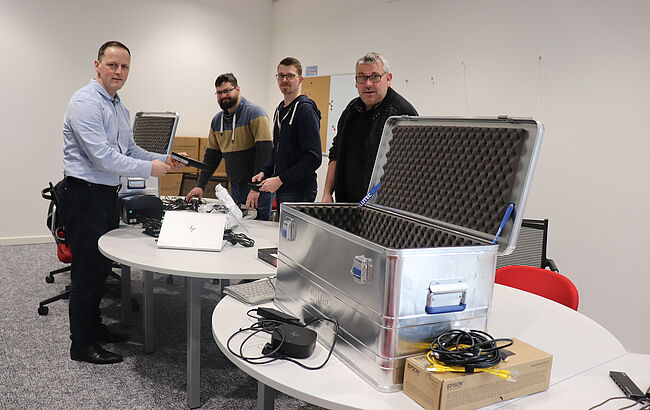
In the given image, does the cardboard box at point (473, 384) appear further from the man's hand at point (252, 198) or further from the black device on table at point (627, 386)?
the man's hand at point (252, 198)

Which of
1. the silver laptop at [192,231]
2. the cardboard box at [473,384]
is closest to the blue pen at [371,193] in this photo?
the cardboard box at [473,384]

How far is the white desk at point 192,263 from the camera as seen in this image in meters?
1.87

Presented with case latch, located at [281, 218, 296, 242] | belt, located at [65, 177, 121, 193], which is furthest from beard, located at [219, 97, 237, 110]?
case latch, located at [281, 218, 296, 242]

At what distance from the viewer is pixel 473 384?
3.12ft

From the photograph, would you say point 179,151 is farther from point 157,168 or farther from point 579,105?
point 579,105

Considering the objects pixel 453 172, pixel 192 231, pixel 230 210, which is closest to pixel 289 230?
pixel 453 172

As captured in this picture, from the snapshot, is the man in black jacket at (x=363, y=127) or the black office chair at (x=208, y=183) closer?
the man in black jacket at (x=363, y=127)

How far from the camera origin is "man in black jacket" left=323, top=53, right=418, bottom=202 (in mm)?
2490

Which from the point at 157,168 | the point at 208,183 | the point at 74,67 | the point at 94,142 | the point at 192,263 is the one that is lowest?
the point at 192,263

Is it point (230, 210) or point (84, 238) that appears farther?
point (230, 210)

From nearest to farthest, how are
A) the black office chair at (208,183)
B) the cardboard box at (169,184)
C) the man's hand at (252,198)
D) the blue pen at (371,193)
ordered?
1. the blue pen at (371,193)
2. the man's hand at (252,198)
3. the black office chair at (208,183)
4. the cardboard box at (169,184)

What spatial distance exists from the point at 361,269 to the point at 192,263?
3.65ft

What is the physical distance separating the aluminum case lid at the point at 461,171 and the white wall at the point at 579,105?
230 cm

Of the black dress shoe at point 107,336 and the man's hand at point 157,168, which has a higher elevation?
the man's hand at point 157,168
